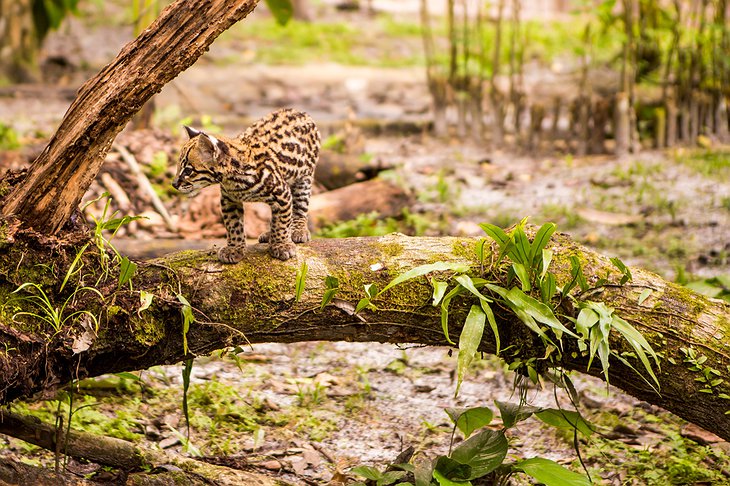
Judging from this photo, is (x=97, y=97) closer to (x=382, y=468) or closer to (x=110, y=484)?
(x=110, y=484)

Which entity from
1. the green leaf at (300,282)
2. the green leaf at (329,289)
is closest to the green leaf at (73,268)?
the green leaf at (300,282)

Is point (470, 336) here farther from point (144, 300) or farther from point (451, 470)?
point (144, 300)

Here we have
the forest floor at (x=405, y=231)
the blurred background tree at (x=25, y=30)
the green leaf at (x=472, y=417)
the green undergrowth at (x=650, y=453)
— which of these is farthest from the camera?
the blurred background tree at (x=25, y=30)

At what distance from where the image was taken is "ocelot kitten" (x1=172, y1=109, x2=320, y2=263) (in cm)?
408

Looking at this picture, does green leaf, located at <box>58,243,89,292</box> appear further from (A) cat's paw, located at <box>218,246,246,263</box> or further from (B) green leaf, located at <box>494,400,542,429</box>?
(B) green leaf, located at <box>494,400,542,429</box>

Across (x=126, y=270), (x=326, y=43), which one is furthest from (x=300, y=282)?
(x=326, y=43)

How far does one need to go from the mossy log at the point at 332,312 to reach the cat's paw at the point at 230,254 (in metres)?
0.04

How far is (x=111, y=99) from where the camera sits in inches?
146

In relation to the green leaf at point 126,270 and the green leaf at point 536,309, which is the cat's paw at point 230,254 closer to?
the green leaf at point 126,270

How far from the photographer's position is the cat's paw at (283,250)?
4.09 metres

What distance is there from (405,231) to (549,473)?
407 cm

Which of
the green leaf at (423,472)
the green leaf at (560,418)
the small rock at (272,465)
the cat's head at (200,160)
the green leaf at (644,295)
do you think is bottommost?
the small rock at (272,465)

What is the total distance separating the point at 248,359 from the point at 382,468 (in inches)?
59.0

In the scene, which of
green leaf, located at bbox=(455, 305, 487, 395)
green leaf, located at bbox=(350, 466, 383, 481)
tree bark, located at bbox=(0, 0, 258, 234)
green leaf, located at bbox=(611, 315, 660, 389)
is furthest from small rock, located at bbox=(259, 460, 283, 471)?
green leaf, located at bbox=(611, 315, 660, 389)
